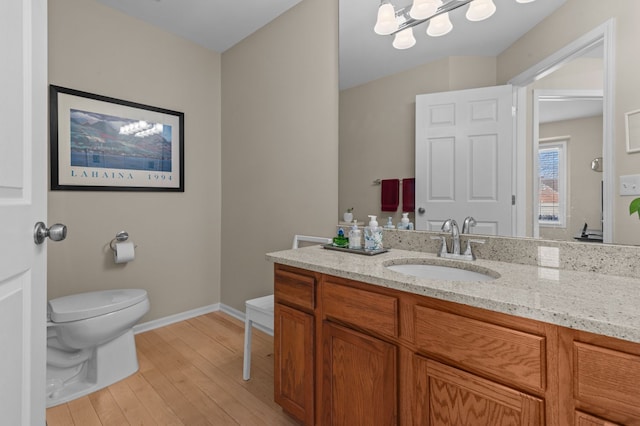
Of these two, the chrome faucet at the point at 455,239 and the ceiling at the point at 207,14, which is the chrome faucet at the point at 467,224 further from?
the ceiling at the point at 207,14

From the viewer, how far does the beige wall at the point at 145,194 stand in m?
2.17

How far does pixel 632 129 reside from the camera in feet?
3.47

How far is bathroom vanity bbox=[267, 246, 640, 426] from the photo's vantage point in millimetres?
713

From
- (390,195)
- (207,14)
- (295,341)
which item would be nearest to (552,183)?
(390,195)

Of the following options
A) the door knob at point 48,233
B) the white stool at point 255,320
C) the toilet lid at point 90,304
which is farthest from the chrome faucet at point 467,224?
the toilet lid at point 90,304

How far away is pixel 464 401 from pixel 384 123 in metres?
1.38

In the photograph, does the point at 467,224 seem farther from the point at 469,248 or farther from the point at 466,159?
the point at 466,159

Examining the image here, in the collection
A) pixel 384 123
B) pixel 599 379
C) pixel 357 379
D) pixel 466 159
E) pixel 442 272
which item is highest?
pixel 384 123

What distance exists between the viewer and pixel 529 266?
123cm

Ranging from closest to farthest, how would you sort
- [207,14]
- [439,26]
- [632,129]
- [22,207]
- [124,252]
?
[22,207]
[632,129]
[439,26]
[124,252]
[207,14]

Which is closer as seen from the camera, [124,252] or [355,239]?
[355,239]

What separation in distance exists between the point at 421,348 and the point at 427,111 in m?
1.15

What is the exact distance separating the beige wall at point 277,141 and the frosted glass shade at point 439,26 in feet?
2.15

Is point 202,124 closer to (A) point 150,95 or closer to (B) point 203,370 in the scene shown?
(A) point 150,95
